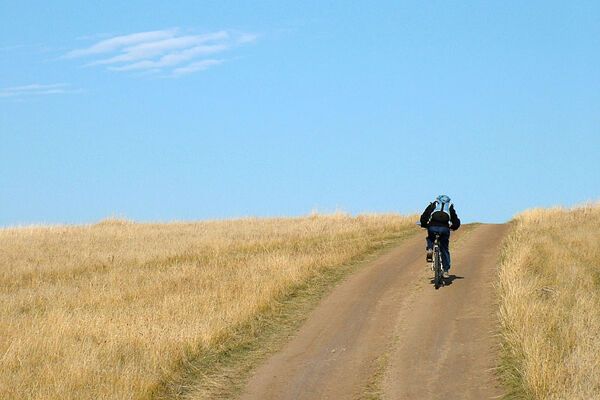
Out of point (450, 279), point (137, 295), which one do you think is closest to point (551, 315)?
point (450, 279)

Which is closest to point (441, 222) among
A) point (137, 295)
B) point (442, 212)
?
point (442, 212)

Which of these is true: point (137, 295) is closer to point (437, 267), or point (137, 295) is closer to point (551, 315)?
point (437, 267)

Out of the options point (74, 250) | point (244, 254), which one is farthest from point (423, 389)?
point (74, 250)

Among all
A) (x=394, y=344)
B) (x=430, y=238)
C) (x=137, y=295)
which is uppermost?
(x=430, y=238)

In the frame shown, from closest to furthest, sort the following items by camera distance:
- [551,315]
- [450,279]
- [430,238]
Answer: [551,315] → [430,238] → [450,279]

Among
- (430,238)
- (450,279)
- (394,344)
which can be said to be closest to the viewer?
(394,344)

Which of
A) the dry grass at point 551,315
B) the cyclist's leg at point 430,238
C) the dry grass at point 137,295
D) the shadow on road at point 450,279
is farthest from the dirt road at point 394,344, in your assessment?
the dry grass at point 137,295

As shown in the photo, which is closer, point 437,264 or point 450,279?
point 437,264

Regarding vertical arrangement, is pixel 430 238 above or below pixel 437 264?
above

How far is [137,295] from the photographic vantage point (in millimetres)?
19172

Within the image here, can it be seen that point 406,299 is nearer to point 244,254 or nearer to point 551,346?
point 551,346

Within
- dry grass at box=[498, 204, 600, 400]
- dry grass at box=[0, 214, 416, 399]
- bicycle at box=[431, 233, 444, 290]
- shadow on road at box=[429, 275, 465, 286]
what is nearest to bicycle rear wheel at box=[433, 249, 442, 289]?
bicycle at box=[431, 233, 444, 290]

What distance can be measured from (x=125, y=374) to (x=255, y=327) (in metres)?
3.99

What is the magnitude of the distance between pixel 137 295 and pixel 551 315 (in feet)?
31.9
